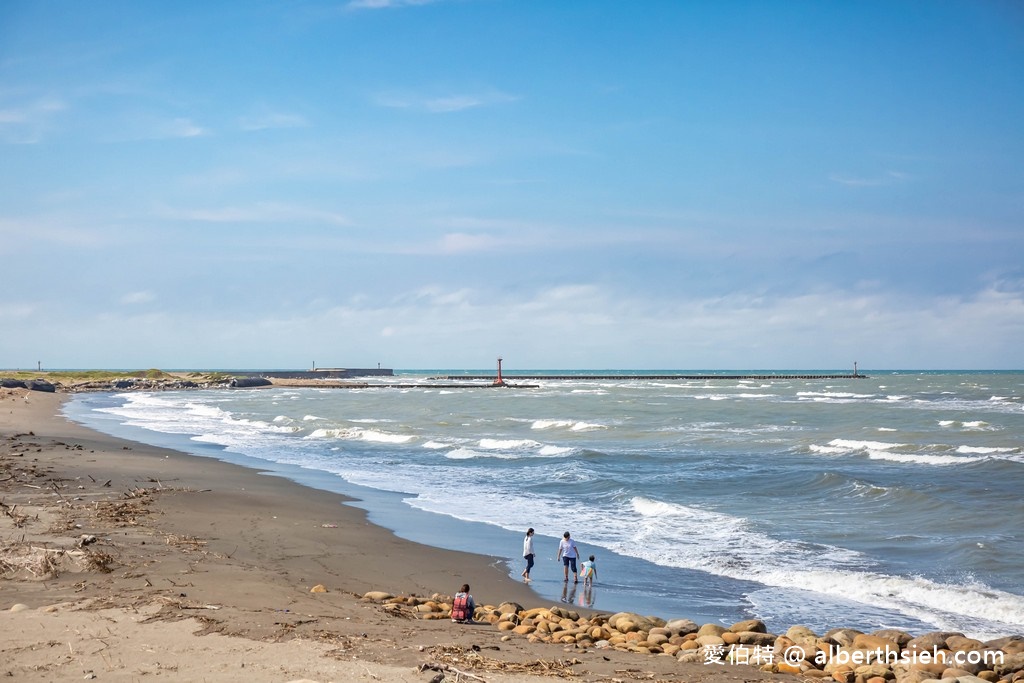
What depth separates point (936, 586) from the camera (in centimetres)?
1296

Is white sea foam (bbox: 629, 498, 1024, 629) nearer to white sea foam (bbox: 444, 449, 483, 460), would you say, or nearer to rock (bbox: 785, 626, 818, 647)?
rock (bbox: 785, 626, 818, 647)

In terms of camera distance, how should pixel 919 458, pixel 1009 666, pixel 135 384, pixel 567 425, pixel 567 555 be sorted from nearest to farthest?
pixel 1009 666
pixel 567 555
pixel 919 458
pixel 567 425
pixel 135 384

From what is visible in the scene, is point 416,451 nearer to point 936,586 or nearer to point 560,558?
point 560,558

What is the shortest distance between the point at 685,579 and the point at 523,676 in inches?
268

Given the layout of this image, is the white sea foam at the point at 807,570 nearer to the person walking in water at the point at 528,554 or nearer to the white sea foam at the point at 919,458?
the person walking in water at the point at 528,554

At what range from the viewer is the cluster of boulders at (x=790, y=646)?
874 cm

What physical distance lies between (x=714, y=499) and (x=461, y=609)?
12542 millimetres

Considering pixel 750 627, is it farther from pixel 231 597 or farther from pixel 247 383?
pixel 247 383

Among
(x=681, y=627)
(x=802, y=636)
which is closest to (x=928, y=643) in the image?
(x=802, y=636)

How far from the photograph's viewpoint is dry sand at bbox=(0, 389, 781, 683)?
753 cm

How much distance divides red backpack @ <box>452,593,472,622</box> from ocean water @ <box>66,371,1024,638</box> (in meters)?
2.13

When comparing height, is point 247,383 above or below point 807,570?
above

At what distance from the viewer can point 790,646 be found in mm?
9516

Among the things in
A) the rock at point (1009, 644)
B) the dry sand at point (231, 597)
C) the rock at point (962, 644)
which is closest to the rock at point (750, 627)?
the dry sand at point (231, 597)
